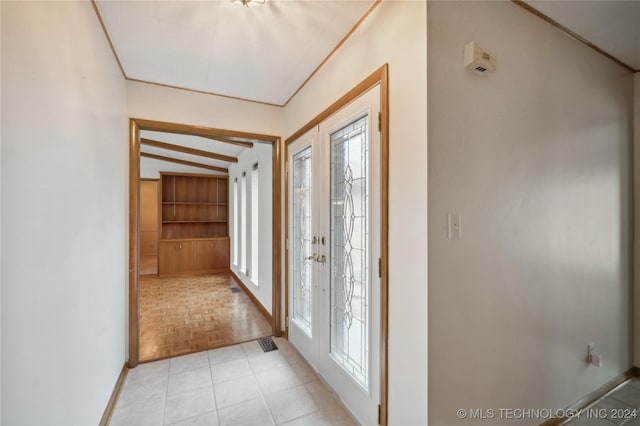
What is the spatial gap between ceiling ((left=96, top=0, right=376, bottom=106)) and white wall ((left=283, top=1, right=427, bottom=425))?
0.40m

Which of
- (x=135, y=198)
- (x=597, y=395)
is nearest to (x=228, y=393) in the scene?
(x=135, y=198)

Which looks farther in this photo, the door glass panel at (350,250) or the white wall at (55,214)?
the door glass panel at (350,250)

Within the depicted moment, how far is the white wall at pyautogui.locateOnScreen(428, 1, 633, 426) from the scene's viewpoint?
4.35 feet

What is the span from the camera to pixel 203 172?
6.87 metres

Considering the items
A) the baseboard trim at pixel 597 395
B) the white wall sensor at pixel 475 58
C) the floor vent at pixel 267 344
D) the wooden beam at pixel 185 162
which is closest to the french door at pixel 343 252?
the floor vent at pixel 267 344

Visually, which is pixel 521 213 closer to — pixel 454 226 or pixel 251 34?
pixel 454 226

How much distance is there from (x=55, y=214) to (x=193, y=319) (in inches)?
112

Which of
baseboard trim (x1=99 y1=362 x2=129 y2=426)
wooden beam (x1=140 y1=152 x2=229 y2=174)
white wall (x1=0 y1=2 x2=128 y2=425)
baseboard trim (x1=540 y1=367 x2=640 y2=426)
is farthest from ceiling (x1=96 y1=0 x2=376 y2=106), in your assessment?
wooden beam (x1=140 y1=152 x2=229 y2=174)

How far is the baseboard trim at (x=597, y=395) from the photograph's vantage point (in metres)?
1.80

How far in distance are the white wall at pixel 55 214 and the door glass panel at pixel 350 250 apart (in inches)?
59.5

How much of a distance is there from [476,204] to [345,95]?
112cm

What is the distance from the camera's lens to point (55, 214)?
115 centimetres

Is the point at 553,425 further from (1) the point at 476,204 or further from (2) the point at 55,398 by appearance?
(2) the point at 55,398

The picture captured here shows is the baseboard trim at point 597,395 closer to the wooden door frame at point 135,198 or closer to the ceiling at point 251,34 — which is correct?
the ceiling at point 251,34
